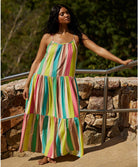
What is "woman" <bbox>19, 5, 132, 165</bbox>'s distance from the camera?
2.85 meters

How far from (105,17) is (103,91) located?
709cm

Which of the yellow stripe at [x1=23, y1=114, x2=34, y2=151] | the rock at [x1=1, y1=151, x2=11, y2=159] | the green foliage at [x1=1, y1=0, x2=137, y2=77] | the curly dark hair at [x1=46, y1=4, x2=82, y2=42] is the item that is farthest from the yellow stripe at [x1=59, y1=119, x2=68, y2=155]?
the green foliage at [x1=1, y1=0, x2=137, y2=77]

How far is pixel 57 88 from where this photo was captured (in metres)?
2.90

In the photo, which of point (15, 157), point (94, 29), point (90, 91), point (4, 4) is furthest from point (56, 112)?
point (4, 4)

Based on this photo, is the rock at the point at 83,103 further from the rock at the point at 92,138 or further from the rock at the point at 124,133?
the rock at the point at 124,133

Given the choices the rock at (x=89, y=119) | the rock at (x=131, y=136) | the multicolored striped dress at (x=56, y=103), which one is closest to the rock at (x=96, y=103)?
the rock at (x=89, y=119)

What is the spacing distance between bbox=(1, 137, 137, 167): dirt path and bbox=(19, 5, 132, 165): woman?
145 mm

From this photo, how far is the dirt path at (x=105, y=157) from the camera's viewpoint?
287 cm

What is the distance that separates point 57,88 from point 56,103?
15cm

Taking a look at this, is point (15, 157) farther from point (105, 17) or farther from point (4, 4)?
point (4, 4)

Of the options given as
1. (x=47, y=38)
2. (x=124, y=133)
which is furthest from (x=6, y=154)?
(x=47, y=38)

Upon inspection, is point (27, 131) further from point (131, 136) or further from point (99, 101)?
point (131, 136)

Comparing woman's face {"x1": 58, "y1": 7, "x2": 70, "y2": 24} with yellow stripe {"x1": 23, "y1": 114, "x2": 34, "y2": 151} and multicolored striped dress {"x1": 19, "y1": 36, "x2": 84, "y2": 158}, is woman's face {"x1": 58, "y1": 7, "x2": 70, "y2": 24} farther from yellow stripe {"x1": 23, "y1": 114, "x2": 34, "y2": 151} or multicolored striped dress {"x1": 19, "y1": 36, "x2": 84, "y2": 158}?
yellow stripe {"x1": 23, "y1": 114, "x2": 34, "y2": 151}

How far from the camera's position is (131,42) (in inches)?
400
